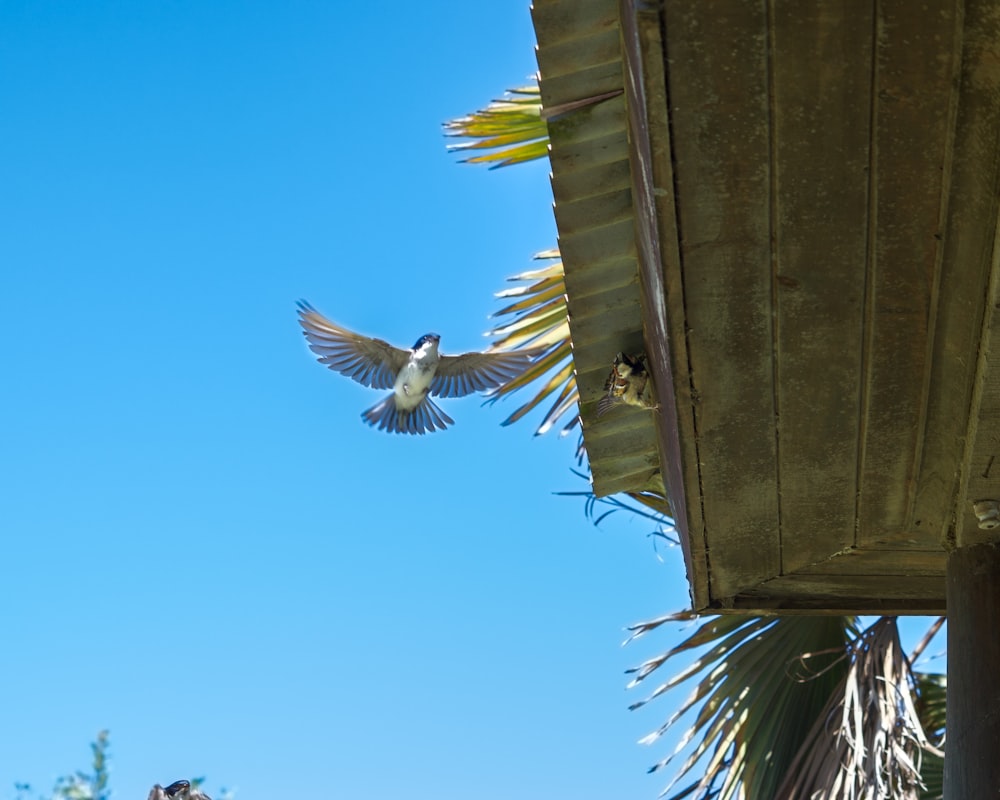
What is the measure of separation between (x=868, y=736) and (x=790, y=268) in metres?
2.51

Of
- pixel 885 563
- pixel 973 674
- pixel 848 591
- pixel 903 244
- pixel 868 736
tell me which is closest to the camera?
pixel 903 244

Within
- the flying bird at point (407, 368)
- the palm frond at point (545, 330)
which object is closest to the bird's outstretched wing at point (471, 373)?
the flying bird at point (407, 368)

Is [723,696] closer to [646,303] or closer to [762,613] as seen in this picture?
[762,613]

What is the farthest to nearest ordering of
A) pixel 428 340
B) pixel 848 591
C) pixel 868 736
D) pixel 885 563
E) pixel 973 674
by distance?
1. pixel 428 340
2. pixel 868 736
3. pixel 848 591
4. pixel 885 563
5. pixel 973 674

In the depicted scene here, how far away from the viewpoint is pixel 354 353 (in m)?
8.70

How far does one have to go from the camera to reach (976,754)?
2965 millimetres

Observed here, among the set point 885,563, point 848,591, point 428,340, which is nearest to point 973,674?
point 885,563

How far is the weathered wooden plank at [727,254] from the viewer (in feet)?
7.18

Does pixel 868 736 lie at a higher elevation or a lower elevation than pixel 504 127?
lower

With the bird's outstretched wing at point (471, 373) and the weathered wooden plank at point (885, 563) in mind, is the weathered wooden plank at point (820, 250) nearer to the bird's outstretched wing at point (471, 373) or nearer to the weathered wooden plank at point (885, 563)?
the weathered wooden plank at point (885, 563)

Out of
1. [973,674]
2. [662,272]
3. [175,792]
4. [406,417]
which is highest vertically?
[406,417]

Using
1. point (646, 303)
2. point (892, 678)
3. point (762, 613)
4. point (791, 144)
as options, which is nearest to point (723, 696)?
point (892, 678)

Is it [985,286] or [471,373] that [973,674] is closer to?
[985,286]

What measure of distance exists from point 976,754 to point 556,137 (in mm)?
1629
